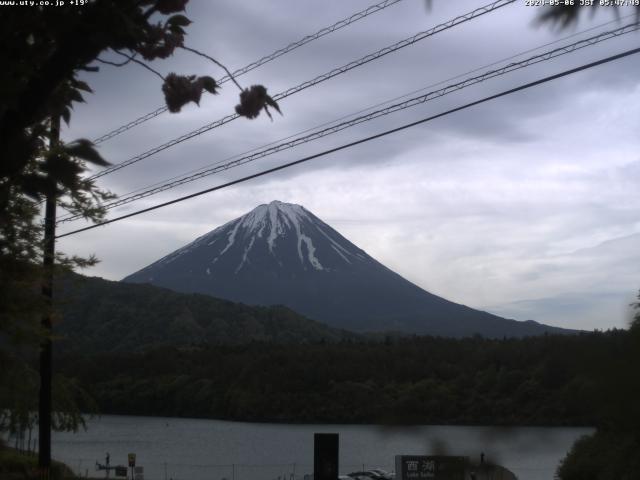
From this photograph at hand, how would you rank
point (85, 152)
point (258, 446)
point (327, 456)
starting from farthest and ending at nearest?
point (258, 446) < point (327, 456) < point (85, 152)

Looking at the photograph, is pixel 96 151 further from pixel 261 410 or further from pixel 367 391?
pixel 261 410

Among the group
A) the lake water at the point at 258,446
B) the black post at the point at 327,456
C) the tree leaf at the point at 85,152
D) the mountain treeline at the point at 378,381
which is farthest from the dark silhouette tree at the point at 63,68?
the black post at the point at 327,456

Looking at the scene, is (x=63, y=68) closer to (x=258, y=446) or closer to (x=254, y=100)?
(x=254, y=100)

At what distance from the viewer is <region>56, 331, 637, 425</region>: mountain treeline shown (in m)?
8.20

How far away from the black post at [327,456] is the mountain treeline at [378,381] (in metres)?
0.86

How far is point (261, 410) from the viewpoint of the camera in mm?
62906

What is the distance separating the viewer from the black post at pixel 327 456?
12.3m

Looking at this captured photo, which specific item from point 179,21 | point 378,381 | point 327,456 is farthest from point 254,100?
point 378,381

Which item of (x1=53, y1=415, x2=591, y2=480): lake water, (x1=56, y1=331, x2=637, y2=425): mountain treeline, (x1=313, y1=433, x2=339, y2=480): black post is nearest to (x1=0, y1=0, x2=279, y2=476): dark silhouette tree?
(x1=56, y1=331, x2=637, y2=425): mountain treeline

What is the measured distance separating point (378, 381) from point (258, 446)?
81.2 feet

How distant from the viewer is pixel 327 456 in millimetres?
12320

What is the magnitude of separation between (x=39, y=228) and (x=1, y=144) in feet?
20.8

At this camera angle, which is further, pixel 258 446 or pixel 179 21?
pixel 258 446

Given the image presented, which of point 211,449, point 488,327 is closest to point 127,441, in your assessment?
point 211,449
